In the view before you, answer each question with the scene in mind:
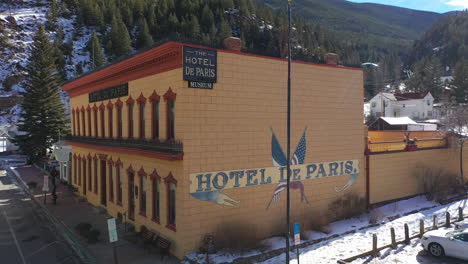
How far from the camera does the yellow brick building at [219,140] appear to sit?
14102mm

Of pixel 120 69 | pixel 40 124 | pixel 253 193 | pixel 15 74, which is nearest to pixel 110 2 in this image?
pixel 15 74

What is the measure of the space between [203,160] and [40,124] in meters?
46.6

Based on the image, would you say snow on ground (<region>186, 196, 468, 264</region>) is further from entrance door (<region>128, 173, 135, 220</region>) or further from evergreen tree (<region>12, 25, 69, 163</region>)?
evergreen tree (<region>12, 25, 69, 163</region>)

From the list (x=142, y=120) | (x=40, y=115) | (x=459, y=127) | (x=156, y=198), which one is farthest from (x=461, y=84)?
(x=40, y=115)

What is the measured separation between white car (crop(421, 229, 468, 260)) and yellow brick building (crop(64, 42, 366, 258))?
5.59 metres

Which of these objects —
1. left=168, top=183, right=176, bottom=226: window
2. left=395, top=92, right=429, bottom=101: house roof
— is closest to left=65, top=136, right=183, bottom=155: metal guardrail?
left=168, top=183, right=176, bottom=226: window

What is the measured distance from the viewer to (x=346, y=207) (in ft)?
63.5

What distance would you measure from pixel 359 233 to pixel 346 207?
2451mm

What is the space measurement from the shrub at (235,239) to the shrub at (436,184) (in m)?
14.9

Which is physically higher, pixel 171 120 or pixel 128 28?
pixel 128 28

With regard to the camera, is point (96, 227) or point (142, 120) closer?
point (142, 120)

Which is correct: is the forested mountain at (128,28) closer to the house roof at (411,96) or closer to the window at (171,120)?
the house roof at (411,96)

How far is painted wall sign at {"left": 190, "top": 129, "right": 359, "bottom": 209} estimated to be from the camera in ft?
47.2

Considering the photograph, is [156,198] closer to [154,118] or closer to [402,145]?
[154,118]
